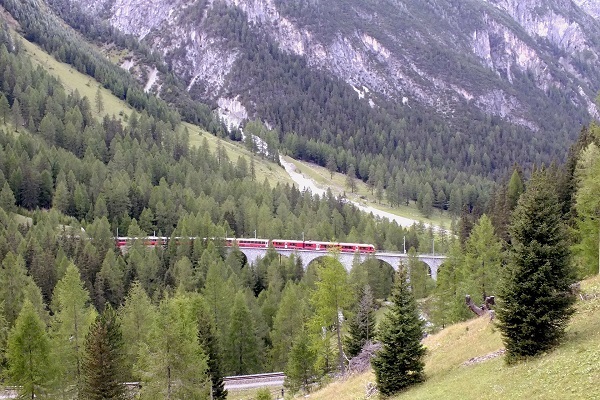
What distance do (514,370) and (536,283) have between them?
348cm

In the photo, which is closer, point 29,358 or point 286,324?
point 29,358

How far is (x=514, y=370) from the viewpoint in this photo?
21.7 meters

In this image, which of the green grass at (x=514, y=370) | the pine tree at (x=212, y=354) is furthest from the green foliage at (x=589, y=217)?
the pine tree at (x=212, y=354)

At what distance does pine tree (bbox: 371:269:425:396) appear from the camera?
84.0 feet

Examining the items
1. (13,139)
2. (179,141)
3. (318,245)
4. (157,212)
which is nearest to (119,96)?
(179,141)

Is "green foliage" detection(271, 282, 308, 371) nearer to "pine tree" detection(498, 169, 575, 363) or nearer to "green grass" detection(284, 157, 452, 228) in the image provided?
"pine tree" detection(498, 169, 575, 363)

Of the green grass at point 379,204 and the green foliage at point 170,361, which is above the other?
the green grass at point 379,204

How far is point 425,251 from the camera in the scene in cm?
10800

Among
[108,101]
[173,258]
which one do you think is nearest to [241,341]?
[173,258]

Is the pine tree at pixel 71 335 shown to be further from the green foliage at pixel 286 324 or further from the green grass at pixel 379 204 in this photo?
the green grass at pixel 379 204

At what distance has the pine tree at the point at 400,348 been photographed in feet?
84.0

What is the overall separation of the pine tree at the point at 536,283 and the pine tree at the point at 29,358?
30.5 meters

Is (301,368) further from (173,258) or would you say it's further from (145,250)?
(145,250)

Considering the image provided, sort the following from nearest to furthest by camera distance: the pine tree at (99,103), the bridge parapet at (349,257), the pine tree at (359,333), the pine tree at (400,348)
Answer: the pine tree at (400,348) → the pine tree at (359,333) → the bridge parapet at (349,257) → the pine tree at (99,103)
